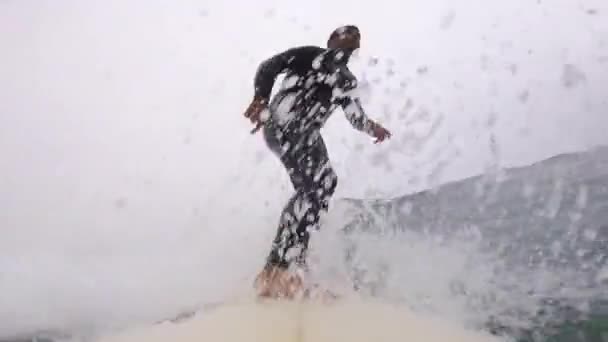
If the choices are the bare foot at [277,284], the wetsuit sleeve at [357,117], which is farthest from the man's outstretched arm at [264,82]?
the bare foot at [277,284]

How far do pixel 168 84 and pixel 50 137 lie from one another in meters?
0.22

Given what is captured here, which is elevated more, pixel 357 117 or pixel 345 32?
pixel 345 32

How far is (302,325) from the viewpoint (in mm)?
1237

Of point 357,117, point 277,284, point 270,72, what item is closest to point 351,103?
point 357,117

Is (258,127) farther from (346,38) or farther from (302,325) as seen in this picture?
(302,325)

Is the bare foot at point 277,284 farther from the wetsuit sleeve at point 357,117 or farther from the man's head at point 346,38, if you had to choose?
the man's head at point 346,38

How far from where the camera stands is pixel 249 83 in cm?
132

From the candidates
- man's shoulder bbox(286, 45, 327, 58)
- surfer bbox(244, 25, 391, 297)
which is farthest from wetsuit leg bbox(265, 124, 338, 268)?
man's shoulder bbox(286, 45, 327, 58)

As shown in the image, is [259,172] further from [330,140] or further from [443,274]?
[443,274]

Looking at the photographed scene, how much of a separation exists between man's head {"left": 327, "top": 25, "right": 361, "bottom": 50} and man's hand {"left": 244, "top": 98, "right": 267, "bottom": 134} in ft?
0.48

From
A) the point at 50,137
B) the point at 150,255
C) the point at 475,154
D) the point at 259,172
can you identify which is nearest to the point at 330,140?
the point at 259,172

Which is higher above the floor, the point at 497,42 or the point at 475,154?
the point at 497,42

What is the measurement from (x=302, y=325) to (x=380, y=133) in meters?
0.33

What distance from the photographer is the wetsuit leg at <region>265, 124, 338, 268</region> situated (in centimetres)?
127
